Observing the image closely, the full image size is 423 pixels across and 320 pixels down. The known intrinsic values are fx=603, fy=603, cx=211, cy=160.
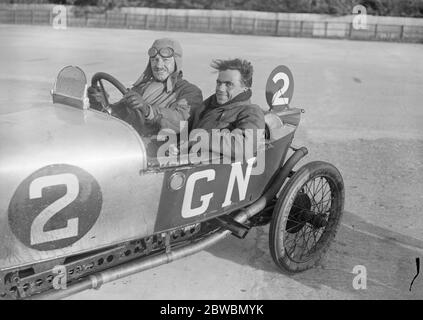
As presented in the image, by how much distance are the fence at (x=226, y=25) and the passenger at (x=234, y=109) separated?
2055 cm

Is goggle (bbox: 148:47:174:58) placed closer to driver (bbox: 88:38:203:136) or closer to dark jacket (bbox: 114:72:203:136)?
driver (bbox: 88:38:203:136)

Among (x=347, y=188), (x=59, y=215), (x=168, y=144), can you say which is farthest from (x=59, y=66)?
(x=59, y=215)

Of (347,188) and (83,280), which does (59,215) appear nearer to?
(83,280)

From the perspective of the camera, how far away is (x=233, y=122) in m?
4.21

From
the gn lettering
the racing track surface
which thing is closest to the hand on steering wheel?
the gn lettering

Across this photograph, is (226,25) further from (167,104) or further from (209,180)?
(209,180)

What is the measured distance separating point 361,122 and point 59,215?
286 inches

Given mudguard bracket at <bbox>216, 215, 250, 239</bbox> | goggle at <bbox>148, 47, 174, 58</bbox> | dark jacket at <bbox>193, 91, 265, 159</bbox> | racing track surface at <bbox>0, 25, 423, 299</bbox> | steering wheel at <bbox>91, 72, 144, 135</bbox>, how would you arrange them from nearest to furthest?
1. dark jacket at <bbox>193, 91, 265, 159</bbox>
2. mudguard bracket at <bbox>216, 215, 250, 239</bbox>
3. racing track surface at <bbox>0, 25, 423, 299</bbox>
4. steering wheel at <bbox>91, 72, 144, 135</bbox>
5. goggle at <bbox>148, 47, 174, 58</bbox>

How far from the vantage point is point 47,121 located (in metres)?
3.37

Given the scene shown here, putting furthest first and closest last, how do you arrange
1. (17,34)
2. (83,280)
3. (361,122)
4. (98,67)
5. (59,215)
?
(17,34) < (98,67) < (361,122) < (83,280) < (59,215)

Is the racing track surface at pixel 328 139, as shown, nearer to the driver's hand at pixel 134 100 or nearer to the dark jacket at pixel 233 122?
the dark jacket at pixel 233 122

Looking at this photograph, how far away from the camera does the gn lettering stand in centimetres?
367

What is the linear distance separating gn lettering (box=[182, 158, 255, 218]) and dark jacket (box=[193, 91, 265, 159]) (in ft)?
0.41

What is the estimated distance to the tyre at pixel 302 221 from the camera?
13.4 ft
